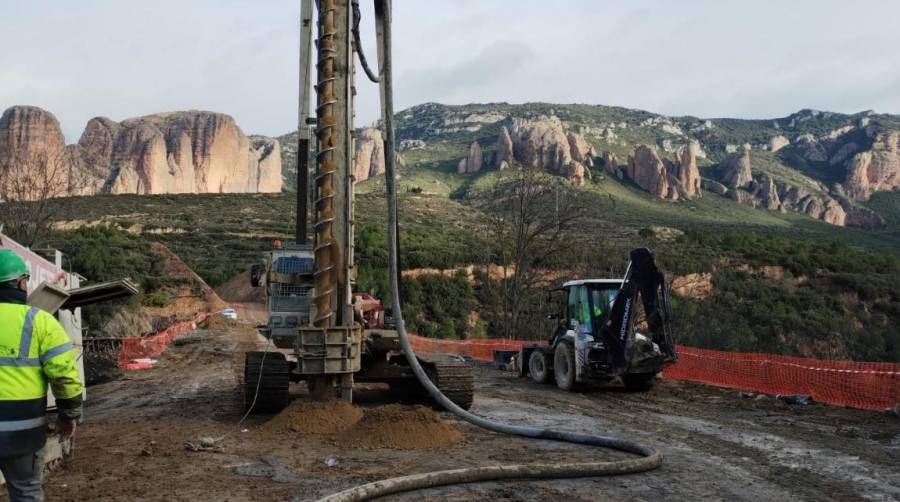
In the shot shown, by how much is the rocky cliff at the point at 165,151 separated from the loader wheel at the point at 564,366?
319ft

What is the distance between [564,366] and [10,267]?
12.4 metres

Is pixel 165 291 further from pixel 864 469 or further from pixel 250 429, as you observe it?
pixel 864 469

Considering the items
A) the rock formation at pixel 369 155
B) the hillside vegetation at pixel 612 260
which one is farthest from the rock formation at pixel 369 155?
the hillside vegetation at pixel 612 260

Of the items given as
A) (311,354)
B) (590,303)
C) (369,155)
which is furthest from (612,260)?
(369,155)

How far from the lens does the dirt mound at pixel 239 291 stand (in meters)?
53.5

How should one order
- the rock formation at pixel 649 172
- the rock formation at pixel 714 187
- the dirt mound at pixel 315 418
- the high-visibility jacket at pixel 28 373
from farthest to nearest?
the rock formation at pixel 714 187 → the rock formation at pixel 649 172 → the dirt mound at pixel 315 418 → the high-visibility jacket at pixel 28 373

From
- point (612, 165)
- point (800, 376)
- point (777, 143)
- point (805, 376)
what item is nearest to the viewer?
point (805, 376)

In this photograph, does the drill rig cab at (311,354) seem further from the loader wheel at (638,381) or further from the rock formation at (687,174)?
the rock formation at (687,174)

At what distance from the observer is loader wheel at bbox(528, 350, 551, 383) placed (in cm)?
1641

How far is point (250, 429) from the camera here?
28.8 ft

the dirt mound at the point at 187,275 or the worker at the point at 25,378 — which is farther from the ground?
the dirt mound at the point at 187,275

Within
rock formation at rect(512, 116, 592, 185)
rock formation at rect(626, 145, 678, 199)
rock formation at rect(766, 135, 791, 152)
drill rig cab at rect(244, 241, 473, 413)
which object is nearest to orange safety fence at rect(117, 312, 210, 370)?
drill rig cab at rect(244, 241, 473, 413)

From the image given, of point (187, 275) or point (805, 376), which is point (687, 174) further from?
point (805, 376)

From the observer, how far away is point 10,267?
13.6 ft
